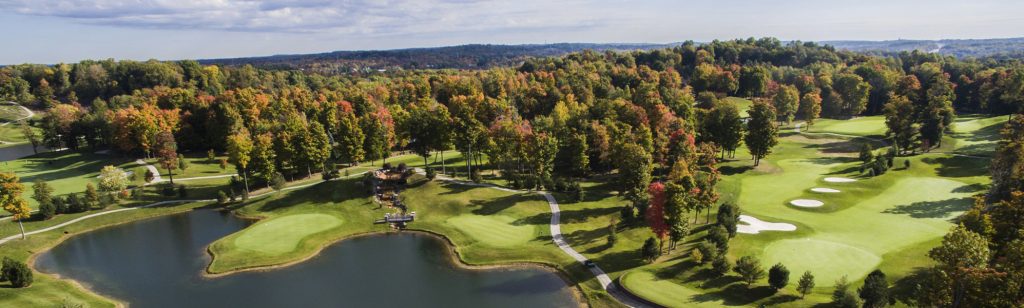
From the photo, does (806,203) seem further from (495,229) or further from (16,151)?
(16,151)

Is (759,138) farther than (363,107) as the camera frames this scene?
No

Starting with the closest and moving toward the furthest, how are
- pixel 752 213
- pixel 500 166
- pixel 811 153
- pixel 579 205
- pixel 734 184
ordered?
pixel 752 213 < pixel 579 205 < pixel 734 184 < pixel 500 166 < pixel 811 153

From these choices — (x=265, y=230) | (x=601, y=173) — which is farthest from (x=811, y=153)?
(x=265, y=230)

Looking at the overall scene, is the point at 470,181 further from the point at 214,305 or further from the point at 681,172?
the point at 214,305

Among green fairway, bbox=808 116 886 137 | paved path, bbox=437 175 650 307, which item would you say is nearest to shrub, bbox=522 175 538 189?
paved path, bbox=437 175 650 307

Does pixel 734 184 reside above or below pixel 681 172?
below

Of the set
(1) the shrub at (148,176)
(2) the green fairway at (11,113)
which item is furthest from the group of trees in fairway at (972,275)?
(2) the green fairway at (11,113)

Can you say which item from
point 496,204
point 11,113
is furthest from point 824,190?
point 11,113
